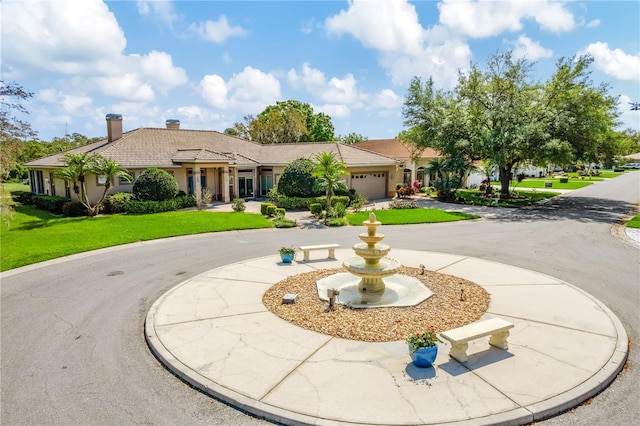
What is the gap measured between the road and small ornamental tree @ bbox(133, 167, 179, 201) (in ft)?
30.2

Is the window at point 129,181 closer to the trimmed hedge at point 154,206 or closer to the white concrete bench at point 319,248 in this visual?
the trimmed hedge at point 154,206

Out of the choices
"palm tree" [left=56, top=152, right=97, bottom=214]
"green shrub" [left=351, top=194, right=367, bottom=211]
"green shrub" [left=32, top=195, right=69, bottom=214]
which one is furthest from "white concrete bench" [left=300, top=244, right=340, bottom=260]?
"green shrub" [left=32, top=195, right=69, bottom=214]

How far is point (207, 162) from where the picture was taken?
29281 millimetres

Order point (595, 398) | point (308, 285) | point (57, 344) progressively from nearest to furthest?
point (595, 398) → point (57, 344) → point (308, 285)

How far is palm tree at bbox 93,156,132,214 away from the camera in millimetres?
24652

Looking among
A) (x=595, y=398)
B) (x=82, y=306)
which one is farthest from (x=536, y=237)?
(x=82, y=306)

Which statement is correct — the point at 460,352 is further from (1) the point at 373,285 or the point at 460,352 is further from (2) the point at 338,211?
(2) the point at 338,211

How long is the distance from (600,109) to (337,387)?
1284 inches

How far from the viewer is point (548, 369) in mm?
6930

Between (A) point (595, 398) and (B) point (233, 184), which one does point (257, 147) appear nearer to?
(B) point (233, 184)

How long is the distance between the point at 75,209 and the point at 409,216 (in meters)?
21.8

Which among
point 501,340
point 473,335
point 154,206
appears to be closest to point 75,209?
point 154,206

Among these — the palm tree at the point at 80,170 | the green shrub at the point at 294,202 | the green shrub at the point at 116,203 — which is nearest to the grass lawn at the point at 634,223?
the green shrub at the point at 294,202

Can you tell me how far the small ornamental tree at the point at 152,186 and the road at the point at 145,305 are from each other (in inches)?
363
